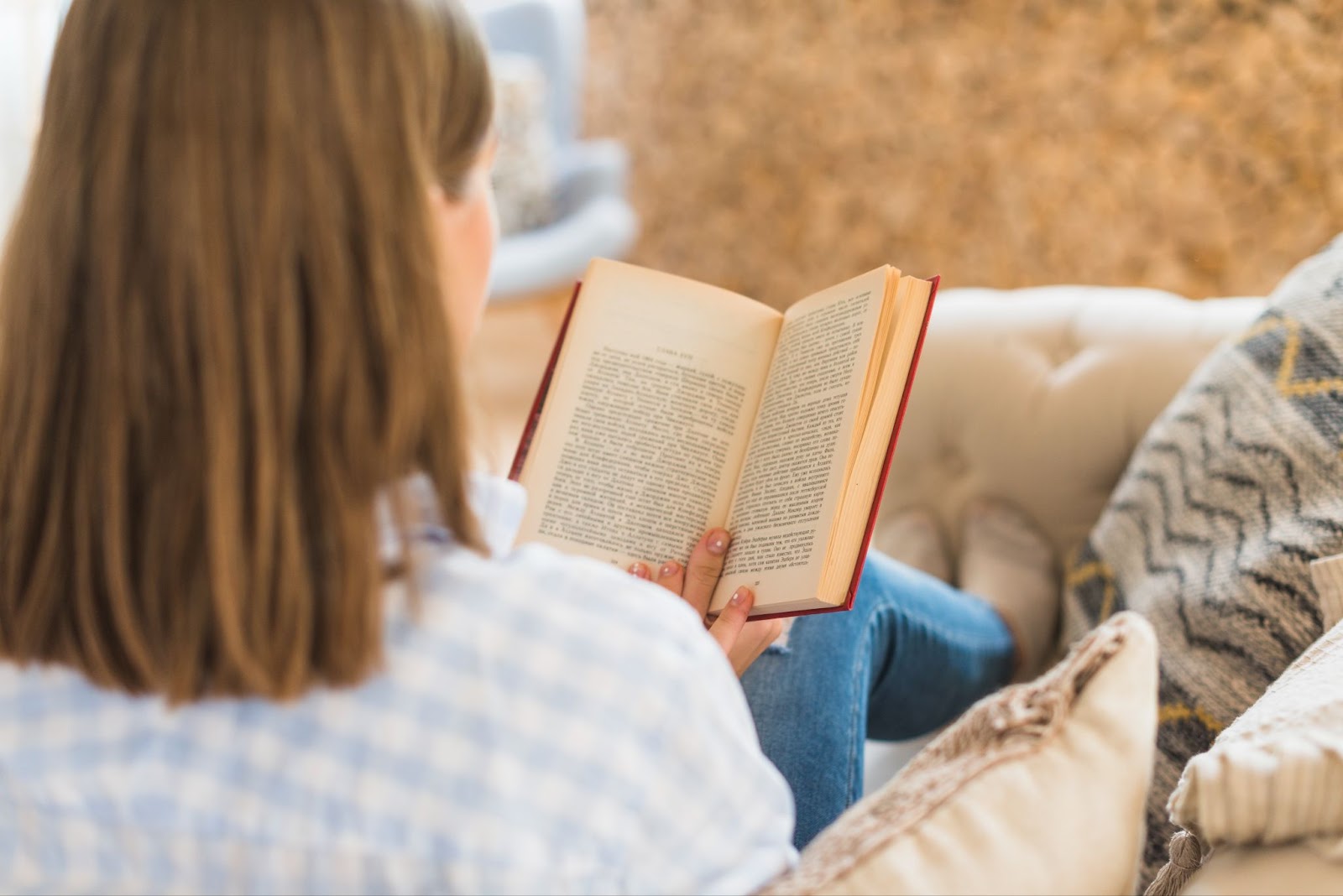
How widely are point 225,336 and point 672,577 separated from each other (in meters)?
0.41

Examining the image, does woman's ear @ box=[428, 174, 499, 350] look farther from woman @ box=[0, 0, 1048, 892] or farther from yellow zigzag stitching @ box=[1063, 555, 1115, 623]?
yellow zigzag stitching @ box=[1063, 555, 1115, 623]

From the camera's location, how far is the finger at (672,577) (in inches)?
30.9

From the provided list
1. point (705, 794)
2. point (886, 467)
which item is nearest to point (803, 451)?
point (886, 467)

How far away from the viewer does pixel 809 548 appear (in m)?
0.72

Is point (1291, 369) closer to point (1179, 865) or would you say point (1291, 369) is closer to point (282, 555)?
point (1179, 865)

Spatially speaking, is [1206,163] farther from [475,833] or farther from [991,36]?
[475,833]

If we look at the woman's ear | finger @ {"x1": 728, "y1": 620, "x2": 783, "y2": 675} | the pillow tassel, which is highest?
the woman's ear

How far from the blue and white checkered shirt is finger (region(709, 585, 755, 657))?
0.84ft

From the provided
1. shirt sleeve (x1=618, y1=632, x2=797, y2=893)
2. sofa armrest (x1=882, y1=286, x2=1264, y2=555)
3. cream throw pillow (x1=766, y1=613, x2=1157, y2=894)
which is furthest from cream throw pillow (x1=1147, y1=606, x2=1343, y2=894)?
sofa armrest (x1=882, y1=286, x2=1264, y2=555)

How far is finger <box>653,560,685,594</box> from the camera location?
78 centimetres

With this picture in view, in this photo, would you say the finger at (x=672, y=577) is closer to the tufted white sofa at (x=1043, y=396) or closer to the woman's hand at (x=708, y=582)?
the woman's hand at (x=708, y=582)

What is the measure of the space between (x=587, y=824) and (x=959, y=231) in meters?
2.35

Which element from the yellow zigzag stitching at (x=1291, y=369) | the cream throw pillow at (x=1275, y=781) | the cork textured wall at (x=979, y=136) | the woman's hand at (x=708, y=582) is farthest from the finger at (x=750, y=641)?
the cork textured wall at (x=979, y=136)

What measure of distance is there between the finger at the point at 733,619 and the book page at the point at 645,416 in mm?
75
